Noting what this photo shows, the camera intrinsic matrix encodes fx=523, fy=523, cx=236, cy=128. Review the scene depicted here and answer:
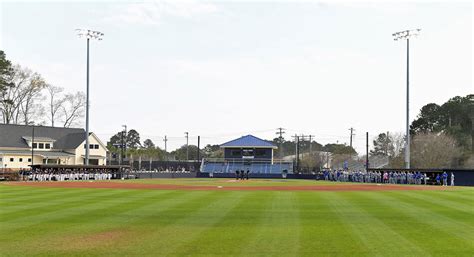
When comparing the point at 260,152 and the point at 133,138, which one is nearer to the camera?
the point at 260,152

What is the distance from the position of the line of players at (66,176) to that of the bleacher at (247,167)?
79.7 ft

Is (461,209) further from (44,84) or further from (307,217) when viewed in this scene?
(44,84)

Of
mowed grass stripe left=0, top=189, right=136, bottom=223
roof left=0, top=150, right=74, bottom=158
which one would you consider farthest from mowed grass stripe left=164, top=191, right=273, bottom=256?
roof left=0, top=150, right=74, bottom=158

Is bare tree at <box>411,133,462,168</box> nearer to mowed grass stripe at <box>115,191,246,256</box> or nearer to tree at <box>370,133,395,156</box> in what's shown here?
tree at <box>370,133,395,156</box>

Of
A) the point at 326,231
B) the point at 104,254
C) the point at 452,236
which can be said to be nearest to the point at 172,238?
the point at 104,254

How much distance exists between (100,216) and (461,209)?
13942mm

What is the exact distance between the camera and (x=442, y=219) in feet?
56.1

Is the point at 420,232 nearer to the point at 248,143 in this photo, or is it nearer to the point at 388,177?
the point at 388,177

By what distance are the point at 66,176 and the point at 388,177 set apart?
33639mm

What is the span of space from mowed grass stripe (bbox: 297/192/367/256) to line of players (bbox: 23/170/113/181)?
39.7 meters

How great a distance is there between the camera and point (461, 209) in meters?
20.9

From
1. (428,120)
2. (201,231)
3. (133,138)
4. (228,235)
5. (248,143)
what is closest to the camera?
(228,235)

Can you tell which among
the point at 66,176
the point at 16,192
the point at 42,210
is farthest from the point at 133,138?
the point at 42,210

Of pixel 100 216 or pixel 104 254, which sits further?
pixel 100 216
